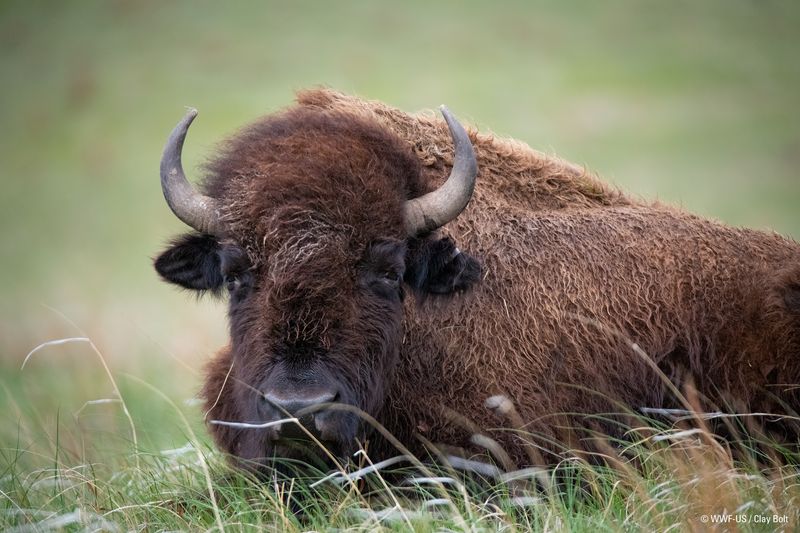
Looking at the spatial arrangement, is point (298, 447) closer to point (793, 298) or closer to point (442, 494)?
point (442, 494)

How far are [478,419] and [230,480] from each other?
170 centimetres

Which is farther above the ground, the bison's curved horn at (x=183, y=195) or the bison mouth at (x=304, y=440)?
the bison's curved horn at (x=183, y=195)

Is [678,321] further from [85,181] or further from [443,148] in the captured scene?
[85,181]

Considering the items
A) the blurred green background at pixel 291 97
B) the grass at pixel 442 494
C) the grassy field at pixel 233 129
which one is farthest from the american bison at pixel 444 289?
the blurred green background at pixel 291 97

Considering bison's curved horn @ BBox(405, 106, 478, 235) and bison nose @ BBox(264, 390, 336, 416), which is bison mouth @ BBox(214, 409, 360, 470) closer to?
bison nose @ BBox(264, 390, 336, 416)

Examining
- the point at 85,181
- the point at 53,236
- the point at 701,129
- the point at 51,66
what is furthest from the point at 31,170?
the point at 701,129

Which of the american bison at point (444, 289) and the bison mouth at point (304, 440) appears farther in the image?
the american bison at point (444, 289)

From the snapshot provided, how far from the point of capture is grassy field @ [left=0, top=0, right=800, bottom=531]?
568 centimetres

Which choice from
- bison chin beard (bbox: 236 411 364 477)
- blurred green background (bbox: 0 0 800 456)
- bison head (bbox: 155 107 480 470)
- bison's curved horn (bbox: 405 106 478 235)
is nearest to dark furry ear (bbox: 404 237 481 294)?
bison head (bbox: 155 107 480 470)

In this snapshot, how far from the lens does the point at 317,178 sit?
5.91 m

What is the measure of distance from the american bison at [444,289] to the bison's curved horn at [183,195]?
0.01 meters

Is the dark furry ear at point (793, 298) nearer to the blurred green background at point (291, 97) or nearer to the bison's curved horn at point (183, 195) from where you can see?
the bison's curved horn at point (183, 195)

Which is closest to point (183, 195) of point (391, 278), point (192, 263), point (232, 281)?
point (192, 263)

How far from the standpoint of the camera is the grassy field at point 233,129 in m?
5.68
